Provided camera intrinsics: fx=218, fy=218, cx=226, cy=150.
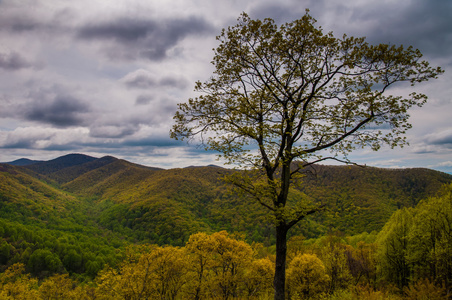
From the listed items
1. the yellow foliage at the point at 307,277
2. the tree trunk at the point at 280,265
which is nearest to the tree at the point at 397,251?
the yellow foliage at the point at 307,277

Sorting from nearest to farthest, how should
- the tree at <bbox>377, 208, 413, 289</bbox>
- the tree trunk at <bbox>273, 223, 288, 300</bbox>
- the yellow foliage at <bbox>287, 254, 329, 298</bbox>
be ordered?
1. the tree trunk at <bbox>273, 223, 288, 300</bbox>
2. the yellow foliage at <bbox>287, 254, 329, 298</bbox>
3. the tree at <bbox>377, 208, 413, 289</bbox>

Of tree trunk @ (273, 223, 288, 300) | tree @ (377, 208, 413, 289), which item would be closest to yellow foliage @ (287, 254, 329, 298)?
tree @ (377, 208, 413, 289)

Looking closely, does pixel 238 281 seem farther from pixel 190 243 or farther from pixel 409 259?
pixel 409 259

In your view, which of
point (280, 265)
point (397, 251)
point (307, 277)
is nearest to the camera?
point (280, 265)

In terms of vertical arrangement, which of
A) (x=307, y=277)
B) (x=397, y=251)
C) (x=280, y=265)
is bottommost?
(x=307, y=277)

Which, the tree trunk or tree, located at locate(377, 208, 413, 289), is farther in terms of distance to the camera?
tree, located at locate(377, 208, 413, 289)

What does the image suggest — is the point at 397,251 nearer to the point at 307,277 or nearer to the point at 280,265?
the point at 307,277

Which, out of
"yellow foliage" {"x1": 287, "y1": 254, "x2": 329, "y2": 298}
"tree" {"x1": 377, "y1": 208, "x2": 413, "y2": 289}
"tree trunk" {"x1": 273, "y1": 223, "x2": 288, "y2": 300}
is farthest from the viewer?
"tree" {"x1": 377, "y1": 208, "x2": 413, "y2": 289}

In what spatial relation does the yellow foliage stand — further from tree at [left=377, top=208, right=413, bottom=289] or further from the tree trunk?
the tree trunk

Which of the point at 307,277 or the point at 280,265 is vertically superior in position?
the point at 280,265

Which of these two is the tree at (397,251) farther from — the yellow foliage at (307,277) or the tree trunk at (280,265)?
the tree trunk at (280,265)

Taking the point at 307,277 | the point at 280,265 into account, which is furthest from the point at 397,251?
the point at 280,265

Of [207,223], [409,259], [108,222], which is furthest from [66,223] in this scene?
[409,259]

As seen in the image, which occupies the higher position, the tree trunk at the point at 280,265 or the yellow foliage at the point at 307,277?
the tree trunk at the point at 280,265
